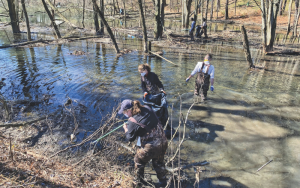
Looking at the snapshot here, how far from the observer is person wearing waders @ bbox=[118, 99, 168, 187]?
11.0 ft

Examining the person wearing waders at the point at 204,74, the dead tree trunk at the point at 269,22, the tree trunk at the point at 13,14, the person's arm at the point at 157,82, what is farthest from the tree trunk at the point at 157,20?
the tree trunk at the point at 13,14

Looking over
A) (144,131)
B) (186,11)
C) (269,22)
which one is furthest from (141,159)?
(186,11)

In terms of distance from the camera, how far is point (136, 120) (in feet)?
11.1

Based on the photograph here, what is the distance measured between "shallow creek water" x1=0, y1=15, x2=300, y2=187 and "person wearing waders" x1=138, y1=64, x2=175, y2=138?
1040 mm

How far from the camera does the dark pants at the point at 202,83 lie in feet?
23.4

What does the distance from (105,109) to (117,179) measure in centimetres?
349

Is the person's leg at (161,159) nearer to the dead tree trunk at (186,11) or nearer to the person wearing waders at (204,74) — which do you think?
the person wearing waders at (204,74)

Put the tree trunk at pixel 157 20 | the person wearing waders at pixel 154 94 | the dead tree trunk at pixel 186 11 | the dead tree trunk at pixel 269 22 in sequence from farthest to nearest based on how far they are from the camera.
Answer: the dead tree trunk at pixel 186 11
the tree trunk at pixel 157 20
the dead tree trunk at pixel 269 22
the person wearing waders at pixel 154 94

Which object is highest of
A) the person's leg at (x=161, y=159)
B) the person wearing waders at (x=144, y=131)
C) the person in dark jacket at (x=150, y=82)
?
the person in dark jacket at (x=150, y=82)

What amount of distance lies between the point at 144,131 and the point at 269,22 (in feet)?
52.7

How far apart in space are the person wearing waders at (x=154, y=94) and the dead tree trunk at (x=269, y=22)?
1314cm

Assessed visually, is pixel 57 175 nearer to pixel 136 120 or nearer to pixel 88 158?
pixel 88 158

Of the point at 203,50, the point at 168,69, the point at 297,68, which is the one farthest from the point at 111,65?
the point at 297,68

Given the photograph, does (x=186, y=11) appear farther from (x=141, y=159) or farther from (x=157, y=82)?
(x=141, y=159)
